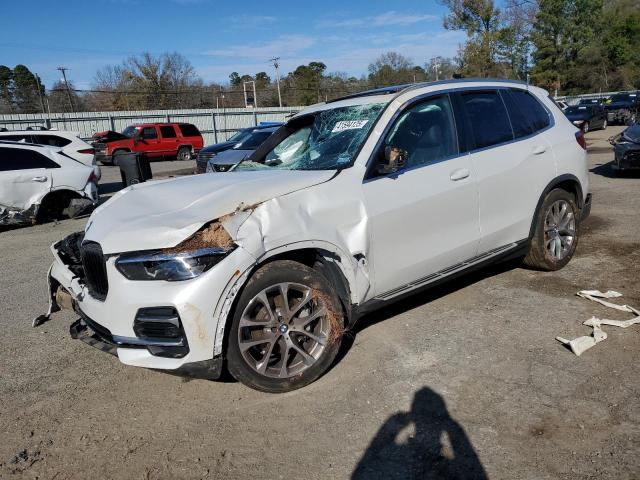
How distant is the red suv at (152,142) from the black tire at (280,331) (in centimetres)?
2192

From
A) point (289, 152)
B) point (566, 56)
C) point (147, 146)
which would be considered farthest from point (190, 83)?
point (289, 152)

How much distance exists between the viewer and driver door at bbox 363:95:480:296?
3.63m

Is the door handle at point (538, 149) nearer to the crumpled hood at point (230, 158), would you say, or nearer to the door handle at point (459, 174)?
the door handle at point (459, 174)

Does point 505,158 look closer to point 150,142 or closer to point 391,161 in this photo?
point 391,161

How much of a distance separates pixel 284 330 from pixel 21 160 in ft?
28.3

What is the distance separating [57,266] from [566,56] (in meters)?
61.3

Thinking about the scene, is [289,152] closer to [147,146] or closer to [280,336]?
[280,336]

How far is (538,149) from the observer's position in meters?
4.79

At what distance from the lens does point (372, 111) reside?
4016 mm

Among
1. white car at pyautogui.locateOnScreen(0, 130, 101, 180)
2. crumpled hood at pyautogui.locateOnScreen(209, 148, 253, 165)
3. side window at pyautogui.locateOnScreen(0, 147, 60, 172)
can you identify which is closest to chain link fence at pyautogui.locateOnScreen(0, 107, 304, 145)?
white car at pyautogui.locateOnScreen(0, 130, 101, 180)

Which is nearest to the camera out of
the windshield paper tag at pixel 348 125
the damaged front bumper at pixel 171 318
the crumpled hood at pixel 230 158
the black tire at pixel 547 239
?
the damaged front bumper at pixel 171 318

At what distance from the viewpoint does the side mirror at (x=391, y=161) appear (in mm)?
3637

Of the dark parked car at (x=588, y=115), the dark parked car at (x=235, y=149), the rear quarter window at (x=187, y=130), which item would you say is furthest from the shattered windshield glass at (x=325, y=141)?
the dark parked car at (x=588, y=115)

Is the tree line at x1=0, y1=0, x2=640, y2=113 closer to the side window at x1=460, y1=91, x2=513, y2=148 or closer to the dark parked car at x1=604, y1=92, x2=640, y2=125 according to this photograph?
the dark parked car at x1=604, y1=92, x2=640, y2=125
